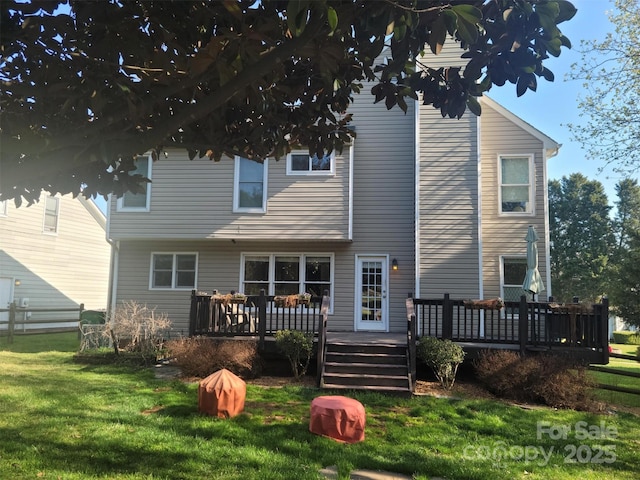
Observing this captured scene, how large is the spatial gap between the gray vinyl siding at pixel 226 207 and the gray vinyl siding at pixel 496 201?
13.1ft

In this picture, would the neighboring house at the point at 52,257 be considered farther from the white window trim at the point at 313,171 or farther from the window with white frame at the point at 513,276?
the window with white frame at the point at 513,276

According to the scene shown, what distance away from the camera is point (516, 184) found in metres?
12.7

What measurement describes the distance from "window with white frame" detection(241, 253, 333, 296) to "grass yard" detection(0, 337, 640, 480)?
17.0 ft

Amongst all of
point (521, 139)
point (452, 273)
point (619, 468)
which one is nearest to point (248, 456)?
point (619, 468)

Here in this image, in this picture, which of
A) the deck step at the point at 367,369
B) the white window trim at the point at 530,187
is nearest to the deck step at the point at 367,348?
the deck step at the point at 367,369

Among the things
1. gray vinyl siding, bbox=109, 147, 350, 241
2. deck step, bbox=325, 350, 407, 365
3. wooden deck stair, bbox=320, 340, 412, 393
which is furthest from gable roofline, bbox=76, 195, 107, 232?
deck step, bbox=325, 350, 407, 365

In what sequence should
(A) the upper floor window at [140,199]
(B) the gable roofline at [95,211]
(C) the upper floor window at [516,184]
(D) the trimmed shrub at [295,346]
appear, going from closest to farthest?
(D) the trimmed shrub at [295,346]
(C) the upper floor window at [516,184]
(A) the upper floor window at [140,199]
(B) the gable roofline at [95,211]

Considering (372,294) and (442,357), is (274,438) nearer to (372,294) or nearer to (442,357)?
(442,357)

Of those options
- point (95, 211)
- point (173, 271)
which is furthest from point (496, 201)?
point (95, 211)

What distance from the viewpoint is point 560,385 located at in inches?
305

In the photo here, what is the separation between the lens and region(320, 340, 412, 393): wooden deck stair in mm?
8375

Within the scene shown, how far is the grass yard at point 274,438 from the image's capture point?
4531 mm

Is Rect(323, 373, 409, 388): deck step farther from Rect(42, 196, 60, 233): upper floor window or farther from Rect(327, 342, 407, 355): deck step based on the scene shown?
Rect(42, 196, 60, 233): upper floor window

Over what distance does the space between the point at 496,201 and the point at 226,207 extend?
25.4 ft
